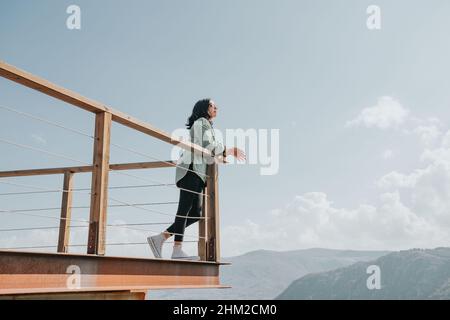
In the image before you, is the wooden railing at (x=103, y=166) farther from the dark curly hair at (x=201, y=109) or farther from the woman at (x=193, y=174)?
the dark curly hair at (x=201, y=109)

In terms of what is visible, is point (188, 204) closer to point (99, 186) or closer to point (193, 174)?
point (193, 174)

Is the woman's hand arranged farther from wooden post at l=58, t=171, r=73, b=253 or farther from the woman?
wooden post at l=58, t=171, r=73, b=253

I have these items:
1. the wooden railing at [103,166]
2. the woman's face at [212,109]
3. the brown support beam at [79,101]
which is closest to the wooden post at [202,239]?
the wooden railing at [103,166]

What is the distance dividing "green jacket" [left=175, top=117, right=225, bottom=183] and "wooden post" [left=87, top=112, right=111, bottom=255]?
1.25 m

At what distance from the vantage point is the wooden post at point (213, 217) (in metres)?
5.11

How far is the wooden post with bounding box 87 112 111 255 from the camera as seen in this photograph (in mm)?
3541

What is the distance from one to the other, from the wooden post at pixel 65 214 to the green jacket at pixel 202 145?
183 cm

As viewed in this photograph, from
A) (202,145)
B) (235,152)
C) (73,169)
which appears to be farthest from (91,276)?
(73,169)

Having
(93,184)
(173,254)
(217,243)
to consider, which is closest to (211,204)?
(217,243)

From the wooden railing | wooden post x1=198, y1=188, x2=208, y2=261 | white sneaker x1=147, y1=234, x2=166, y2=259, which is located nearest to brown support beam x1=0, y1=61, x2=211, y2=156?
the wooden railing

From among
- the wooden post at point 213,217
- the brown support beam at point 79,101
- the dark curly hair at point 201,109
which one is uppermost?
the dark curly hair at point 201,109

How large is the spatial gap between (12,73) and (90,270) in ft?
4.82

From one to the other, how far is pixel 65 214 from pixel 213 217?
2.00m
